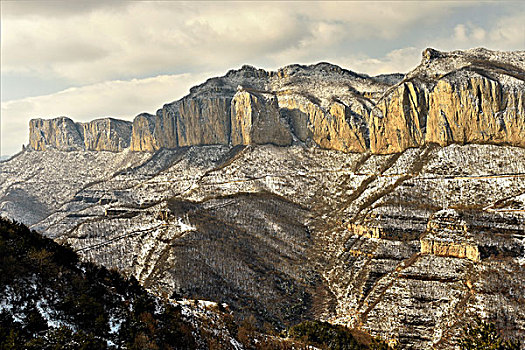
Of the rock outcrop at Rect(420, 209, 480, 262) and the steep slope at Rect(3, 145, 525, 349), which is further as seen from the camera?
the rock outcrop at Rect(420, 209, 480, 262)

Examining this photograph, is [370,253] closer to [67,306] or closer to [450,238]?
[450,238]

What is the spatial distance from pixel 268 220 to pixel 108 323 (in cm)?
15455

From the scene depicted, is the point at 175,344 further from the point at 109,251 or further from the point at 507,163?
the point at 507,163

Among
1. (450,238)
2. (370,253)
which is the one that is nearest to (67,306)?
(450,238)

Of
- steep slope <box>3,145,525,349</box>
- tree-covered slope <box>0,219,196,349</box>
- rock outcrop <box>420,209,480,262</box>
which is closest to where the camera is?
tree-covered slope <box>0,219,196,349</box>

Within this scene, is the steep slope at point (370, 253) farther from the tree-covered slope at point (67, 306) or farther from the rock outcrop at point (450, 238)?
the tree-covered slope at point (67, 306)

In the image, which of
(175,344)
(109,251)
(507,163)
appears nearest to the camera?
(175,344)

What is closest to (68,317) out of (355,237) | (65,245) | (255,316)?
(65,245)

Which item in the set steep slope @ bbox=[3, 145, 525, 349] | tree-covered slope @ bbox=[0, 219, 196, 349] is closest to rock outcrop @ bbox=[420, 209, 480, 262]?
steep slope @ bbox=[3, 145, 525, 349]

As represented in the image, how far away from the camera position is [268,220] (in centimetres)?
19238

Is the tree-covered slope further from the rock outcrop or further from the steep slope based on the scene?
the rock outcrop

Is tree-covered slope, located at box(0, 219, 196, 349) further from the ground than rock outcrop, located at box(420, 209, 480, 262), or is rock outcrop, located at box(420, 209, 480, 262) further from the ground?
tree-covered slope, located at box(0, 219, 196, 349)

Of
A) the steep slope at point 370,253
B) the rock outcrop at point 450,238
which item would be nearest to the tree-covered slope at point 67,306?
the steep slope at point 370,253

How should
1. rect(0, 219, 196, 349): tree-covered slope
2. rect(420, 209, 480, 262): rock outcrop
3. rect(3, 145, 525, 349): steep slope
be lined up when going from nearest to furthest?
rect(0, 219, 196, 349): tree-covered slope → rect(3, 145, 525, 349): steep slope → rect(420, 209, 480, 262): rock outcrop
